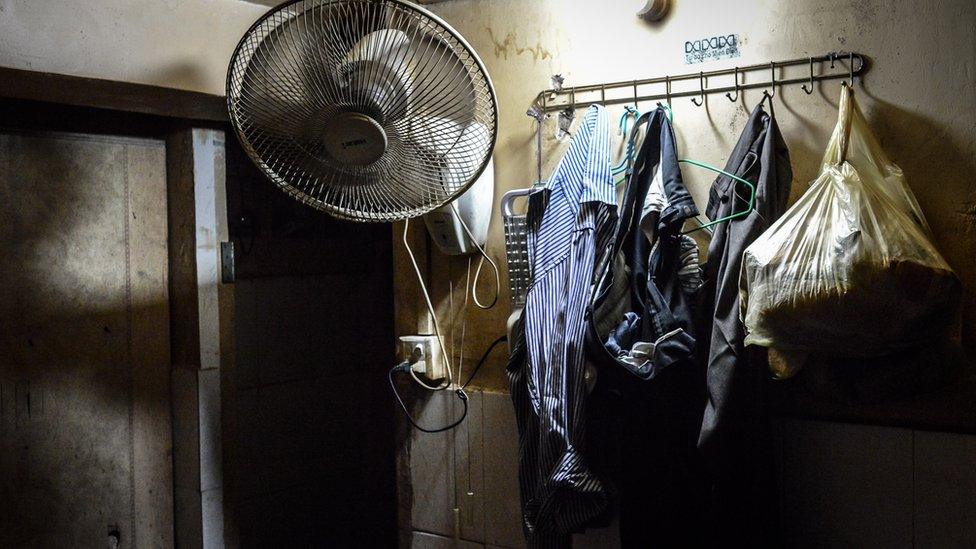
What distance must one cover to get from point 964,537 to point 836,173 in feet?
2.54

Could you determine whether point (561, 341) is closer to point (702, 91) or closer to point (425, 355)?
point (425, 355)

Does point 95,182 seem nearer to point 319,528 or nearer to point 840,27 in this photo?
point 319,528

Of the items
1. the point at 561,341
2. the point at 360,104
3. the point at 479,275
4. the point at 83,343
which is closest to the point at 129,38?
the point at 83,343

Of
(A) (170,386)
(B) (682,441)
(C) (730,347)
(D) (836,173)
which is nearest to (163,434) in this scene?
(A) (170,386)

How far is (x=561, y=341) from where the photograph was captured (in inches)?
64.1

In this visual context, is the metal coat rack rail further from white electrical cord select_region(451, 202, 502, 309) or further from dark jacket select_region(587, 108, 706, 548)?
white electrical cord select_region(451, 202, 502, 309)

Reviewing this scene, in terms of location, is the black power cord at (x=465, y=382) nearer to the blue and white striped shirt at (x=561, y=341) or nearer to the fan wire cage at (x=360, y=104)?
the blue and white striped shirt at (x=561, y=341)

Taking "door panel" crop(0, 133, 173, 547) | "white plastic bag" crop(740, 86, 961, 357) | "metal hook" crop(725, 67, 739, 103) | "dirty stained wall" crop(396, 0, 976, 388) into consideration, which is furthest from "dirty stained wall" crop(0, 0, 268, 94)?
"white plastic bag" crop(740, 86, 961, 357)

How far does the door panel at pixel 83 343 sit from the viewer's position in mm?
1954

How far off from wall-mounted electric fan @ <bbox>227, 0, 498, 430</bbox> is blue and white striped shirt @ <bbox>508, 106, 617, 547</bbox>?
0.29m

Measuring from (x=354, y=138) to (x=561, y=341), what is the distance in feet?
2.01

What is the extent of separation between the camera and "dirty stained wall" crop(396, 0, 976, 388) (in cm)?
150

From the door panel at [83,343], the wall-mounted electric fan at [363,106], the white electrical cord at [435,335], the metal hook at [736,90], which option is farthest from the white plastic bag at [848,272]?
the door panel at [83,343]

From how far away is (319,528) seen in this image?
3.01 meters
